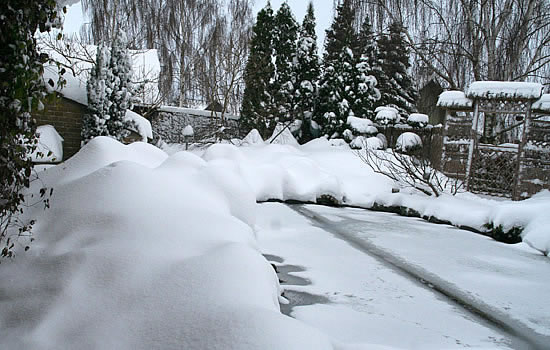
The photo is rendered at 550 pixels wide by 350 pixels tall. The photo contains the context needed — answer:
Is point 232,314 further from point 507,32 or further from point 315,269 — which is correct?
point 507,32

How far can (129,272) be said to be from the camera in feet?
5.76

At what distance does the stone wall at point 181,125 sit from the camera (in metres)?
15.7

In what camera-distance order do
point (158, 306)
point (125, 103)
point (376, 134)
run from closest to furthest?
1. point (158, 306)
2. point (125, 103)
3. point (376, 134)

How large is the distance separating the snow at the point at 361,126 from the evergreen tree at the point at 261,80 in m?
3.36

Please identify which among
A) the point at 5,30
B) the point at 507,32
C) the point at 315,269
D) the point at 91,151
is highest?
the point at 507,32

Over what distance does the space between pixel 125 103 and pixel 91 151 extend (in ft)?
18.0

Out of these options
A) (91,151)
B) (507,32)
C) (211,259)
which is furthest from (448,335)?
(507,32)

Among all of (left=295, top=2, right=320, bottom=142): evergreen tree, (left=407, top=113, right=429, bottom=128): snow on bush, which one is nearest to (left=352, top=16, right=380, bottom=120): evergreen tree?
(left=295, top=2, right=320, bottom=142): evergreen tree

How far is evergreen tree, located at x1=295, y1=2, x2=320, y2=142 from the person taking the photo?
1593 centimetres

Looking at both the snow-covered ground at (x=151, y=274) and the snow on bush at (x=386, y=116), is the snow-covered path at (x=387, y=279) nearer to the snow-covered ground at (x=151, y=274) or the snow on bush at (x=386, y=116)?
the snow-covered ground at (x=151, y=274)

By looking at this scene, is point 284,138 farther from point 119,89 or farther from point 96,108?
point 96,108

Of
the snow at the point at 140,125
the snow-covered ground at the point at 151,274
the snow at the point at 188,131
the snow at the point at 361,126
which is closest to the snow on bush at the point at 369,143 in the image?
the snow at the point at 361,126

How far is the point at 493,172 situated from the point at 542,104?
1549 mm

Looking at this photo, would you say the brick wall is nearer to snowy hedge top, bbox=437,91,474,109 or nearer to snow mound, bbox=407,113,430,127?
snowy hedge top, bbox=437,91,474,109
